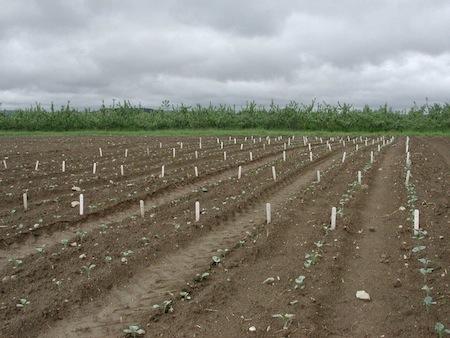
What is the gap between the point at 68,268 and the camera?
659 cm

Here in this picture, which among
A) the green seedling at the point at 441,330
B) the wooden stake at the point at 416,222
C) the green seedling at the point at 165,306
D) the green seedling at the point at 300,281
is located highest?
the wooden stake at the point at 416,222

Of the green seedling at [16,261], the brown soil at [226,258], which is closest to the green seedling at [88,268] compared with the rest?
the brown soil at [226,258]

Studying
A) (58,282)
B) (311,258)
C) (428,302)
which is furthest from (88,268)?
(428,302)

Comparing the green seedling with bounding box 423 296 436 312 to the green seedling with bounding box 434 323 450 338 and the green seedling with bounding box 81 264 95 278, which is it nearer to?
the green seedling with bounding box 434 323 450 338

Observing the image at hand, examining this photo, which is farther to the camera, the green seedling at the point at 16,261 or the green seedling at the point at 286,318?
the green seedling at the point at 16,261

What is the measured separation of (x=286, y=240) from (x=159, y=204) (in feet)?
14.2

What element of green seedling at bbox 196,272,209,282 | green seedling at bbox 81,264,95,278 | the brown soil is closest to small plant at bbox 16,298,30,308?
the brown soil

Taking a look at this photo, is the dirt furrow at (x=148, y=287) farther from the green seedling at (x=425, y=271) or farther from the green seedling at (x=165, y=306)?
the green seedling at (x=425, y=271)

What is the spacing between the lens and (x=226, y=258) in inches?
274

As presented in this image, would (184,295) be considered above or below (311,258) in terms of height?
below

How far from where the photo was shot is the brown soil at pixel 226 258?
496 centimetres

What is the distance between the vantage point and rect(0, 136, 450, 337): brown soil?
16.3ft

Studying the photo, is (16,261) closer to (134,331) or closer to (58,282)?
(58,282)

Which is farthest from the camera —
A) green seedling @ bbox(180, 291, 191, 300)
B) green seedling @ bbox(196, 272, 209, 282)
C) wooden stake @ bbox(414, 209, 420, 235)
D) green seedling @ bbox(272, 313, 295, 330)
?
wooden stake @ bbox(414, 209, 420, 235)
